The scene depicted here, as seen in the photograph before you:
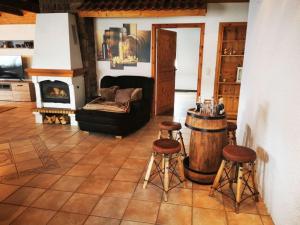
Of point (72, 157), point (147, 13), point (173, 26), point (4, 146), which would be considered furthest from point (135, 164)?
point (173, 26)

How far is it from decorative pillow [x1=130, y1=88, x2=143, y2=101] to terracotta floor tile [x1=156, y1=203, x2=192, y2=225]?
8.60 ft

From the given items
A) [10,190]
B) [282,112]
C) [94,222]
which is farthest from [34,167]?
[282,112]

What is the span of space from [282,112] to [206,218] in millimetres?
1207

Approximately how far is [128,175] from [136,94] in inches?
83.0

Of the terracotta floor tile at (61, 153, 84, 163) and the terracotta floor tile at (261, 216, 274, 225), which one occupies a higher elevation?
the terracotta floor tile at (61, 153, 84, 163)

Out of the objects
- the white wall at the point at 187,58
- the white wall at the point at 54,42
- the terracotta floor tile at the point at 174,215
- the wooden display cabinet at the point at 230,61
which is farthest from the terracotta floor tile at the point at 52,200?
the white wall at the point at 187,58

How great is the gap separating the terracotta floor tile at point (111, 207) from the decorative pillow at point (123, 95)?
2.44 metres

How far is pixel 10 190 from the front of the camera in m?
2.62

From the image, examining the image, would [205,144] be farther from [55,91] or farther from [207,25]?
[55,91]

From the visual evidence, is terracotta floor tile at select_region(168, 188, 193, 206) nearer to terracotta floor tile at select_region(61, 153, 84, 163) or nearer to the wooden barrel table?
the wooden barrel table

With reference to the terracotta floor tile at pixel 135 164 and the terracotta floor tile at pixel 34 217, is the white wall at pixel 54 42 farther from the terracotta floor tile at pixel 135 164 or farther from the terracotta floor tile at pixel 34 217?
the terracotta floor tile at pixel 34 217

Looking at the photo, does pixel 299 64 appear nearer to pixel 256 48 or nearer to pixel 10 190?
pixel 256 48

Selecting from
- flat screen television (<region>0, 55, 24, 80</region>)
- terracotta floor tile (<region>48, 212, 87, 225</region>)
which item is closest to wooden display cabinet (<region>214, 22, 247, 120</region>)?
terracotta floor tile (<region>48, 212, 87, 225</region>)

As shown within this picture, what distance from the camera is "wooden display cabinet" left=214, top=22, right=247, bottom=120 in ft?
16.6
